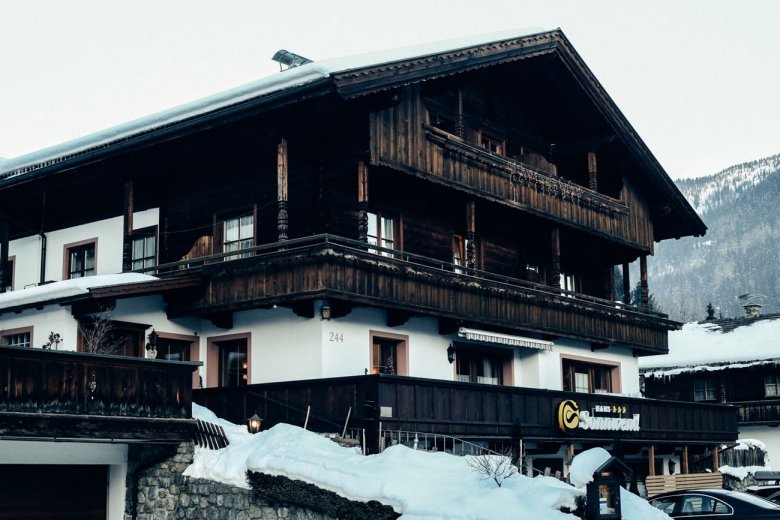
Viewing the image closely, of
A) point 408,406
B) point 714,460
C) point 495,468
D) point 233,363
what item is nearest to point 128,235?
point 233,363

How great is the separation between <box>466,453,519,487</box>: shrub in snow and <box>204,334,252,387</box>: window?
8961 mm

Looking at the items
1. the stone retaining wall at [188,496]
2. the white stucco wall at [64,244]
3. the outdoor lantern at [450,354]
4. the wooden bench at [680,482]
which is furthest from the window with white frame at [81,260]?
the wooden bench at [680,482]

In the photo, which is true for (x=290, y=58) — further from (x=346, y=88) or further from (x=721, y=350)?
(x=721, y=350)

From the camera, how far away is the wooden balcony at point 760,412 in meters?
45.3

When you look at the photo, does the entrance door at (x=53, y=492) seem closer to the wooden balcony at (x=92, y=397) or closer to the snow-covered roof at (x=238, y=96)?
the wooden balcony at (x=92, y=397)

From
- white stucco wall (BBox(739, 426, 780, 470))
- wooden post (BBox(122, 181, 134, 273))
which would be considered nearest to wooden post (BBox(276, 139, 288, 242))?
wooden post (BBox(122, 181, 134, 273))

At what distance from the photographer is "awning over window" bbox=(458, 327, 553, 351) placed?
2658 cm

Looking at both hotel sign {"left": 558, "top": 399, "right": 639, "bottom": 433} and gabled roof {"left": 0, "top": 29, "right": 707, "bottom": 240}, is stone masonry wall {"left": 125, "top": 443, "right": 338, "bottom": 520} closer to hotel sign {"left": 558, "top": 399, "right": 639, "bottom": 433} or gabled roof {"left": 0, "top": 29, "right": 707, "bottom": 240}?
gabled roof {"left": 0, "top": 29, "right": 707, "bottom": 240}

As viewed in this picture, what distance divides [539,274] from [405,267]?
31.6 feet

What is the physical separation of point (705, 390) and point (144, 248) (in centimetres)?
2889

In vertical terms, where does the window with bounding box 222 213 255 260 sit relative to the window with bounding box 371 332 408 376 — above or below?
above

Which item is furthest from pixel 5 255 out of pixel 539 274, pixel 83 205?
pixel 539 274

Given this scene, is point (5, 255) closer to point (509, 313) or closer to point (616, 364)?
point (509, 313)

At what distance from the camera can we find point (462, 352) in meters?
28.5
